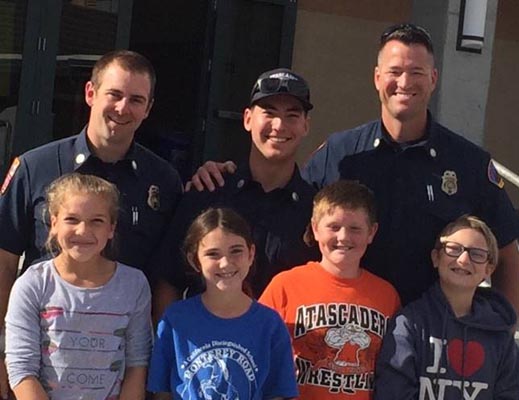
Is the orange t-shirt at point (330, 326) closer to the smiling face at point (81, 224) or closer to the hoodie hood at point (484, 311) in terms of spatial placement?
the hoodie hood at point (484, 311)

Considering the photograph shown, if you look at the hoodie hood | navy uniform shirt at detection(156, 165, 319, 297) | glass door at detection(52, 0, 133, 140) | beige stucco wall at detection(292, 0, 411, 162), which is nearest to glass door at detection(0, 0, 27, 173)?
glass door at detection(52, 0, 133, 140)

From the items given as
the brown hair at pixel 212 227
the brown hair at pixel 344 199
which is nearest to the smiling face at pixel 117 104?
the brown hair at pixel 212 227

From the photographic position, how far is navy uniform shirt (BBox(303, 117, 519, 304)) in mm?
3721

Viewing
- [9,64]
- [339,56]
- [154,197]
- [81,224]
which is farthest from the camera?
[339,56]

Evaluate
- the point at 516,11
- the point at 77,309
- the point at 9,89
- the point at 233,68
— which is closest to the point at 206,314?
the point at 77,309

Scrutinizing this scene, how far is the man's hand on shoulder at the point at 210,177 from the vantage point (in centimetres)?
367

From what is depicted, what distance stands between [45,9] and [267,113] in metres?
3.88

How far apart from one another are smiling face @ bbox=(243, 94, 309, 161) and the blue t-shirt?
570 mm

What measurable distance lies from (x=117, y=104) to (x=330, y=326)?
1.08 metres

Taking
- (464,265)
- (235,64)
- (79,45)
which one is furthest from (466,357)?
(235,64)

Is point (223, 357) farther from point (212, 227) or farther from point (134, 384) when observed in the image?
point (212, 227)

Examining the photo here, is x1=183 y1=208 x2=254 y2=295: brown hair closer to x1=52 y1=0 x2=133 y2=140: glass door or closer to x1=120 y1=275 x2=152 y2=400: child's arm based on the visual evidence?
x1=120 y1=275 x2=152 y2=400: child's arm

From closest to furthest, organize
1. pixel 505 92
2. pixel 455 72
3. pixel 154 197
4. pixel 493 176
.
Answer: pixel 154 197 → pixel 493 176 → pixel 455 72 → pixel 505 92

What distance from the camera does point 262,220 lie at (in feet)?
12.0
